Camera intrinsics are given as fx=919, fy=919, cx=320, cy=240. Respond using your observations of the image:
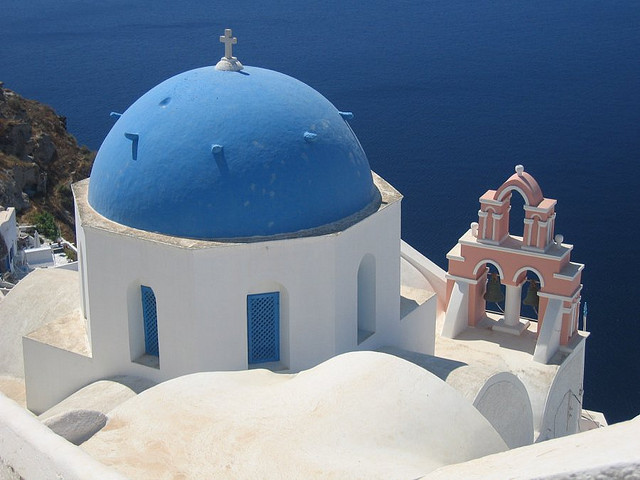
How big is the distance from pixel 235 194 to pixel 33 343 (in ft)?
9.31

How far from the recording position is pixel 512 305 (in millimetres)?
12227

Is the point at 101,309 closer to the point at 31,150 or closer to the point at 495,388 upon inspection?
the point at 495,388

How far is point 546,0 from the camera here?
6481 cm

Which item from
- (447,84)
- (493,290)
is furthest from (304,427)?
(447,84)

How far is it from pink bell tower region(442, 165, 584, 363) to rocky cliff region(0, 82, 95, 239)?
17.1 metres

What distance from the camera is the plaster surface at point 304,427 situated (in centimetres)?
562

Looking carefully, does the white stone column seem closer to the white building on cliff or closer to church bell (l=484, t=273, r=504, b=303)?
church bell (l=484, t=273, r=504, b=303)

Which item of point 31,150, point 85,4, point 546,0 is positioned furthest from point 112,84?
point 546,0

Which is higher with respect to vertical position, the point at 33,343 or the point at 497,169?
the point at 33,343

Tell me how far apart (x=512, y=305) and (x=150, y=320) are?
211 inches

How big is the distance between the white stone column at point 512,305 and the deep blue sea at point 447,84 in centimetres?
1011

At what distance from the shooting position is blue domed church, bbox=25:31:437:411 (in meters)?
8.35

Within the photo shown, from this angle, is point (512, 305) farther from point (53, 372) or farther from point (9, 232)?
point (9, 232)

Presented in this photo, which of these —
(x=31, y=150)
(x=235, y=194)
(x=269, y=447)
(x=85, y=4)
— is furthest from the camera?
(x=85, y=4)
